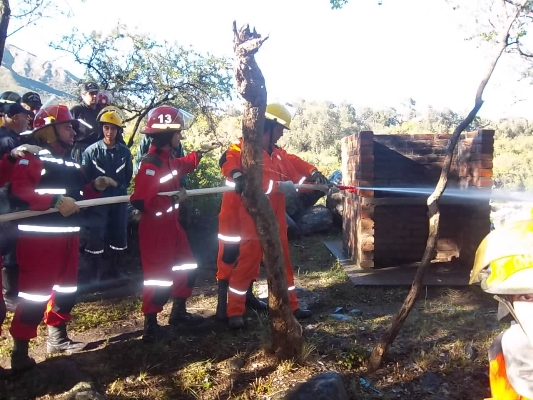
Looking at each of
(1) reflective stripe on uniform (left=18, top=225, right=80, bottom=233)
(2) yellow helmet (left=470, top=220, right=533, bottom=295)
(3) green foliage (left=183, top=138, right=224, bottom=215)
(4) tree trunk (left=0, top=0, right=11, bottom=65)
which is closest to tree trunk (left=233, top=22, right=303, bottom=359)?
(1) reflective stripe on uniform (left=18, top=225, right=80, bottom=233)

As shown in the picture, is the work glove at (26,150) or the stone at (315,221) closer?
the work glove at (26,150)

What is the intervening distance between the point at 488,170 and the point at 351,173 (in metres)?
1.69

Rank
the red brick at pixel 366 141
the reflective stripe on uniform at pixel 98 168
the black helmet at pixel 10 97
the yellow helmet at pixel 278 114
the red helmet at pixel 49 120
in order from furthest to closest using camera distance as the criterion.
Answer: the red brick at pixel 366 141
the reflective stripe on uniform at pixel 98 168
the black helmet at pixel 10 97
the yellow helmet at pixel 278 114
the red helmet at pixel 49 120

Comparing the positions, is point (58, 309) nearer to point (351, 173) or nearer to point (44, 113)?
point (44, 113)

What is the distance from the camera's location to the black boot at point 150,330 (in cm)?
413

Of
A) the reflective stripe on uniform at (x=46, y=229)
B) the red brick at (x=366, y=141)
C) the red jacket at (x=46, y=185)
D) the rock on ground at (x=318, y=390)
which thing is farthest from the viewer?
the red brick at (x=366, y=141)

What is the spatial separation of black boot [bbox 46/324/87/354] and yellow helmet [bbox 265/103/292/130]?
2553mm

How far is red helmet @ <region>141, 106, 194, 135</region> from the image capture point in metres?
4.20

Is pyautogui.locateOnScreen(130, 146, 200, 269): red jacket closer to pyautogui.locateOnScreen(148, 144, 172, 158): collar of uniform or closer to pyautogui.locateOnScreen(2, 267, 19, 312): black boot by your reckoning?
pyautogui.locateOnScreen(148, 144, 172, 158): collar of uniform

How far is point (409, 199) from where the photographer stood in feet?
20.0

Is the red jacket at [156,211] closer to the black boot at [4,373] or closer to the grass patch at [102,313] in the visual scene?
the grass patch at [102,313]

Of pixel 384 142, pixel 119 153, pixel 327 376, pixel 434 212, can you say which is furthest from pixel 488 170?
pixel 119 153

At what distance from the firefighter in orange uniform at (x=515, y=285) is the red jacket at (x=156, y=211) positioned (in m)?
2.92

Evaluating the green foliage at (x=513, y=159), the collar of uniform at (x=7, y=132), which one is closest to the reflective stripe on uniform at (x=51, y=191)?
the collar of uniform at (x=7, y=132)
